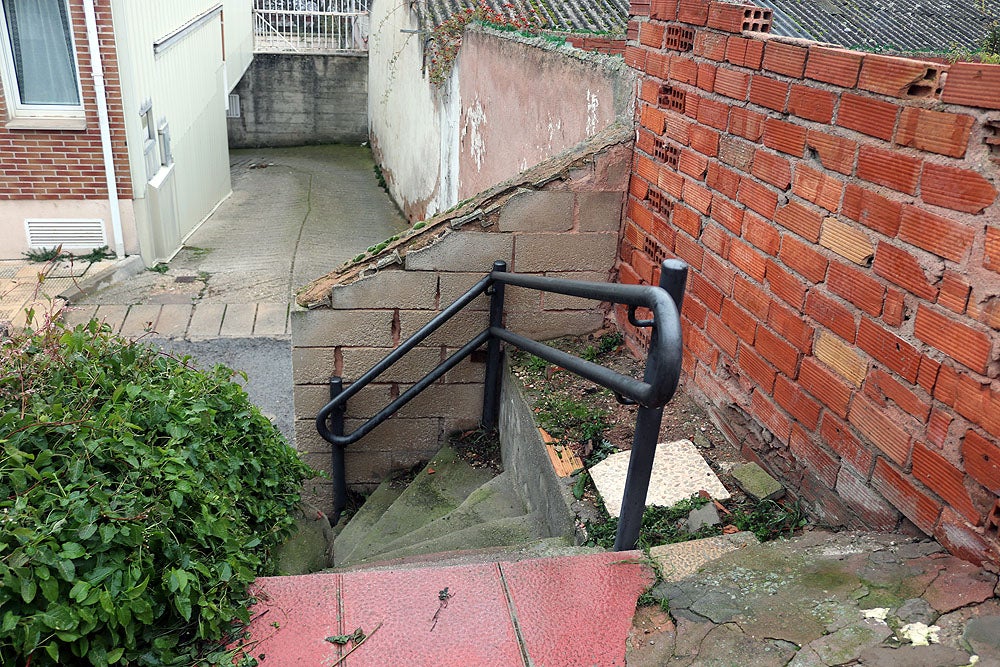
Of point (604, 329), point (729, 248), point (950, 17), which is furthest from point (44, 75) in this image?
point (950, 17)

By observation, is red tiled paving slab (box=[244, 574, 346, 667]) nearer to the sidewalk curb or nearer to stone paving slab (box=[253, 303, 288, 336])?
stone paving slab (box=[253, 303, 288, 336])

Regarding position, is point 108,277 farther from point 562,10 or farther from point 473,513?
point 562,10

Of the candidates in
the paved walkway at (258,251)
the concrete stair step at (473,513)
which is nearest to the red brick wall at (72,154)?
the paved walkway at (258,251)

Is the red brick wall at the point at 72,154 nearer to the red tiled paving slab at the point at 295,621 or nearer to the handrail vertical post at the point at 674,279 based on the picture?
the red tiled paving slab at the point at 295,621

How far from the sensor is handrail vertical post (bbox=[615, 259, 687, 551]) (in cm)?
195

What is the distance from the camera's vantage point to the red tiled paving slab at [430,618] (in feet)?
6.46

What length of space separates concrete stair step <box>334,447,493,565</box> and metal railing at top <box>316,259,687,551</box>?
28cm

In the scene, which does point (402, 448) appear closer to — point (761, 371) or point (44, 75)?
point (761, 371)

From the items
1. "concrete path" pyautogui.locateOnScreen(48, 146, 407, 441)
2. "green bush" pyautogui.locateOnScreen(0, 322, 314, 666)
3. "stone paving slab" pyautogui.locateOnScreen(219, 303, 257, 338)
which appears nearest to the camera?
"green bush" pyautogui.locateOnScreen(0, 322, 314, 666)

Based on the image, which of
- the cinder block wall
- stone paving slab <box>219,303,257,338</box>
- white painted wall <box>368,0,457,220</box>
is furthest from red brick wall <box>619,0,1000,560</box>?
white painted wall <box>368,0,457,220</box>

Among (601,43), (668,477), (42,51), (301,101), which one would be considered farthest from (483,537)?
(301,101)

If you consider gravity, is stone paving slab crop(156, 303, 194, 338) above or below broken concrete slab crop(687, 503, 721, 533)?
below

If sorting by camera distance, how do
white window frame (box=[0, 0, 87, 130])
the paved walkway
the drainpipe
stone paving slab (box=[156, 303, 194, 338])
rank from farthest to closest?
white window frame (box=[0, 0, 87, 130]), the drainpipe, the paved walkway, stone paving slab (box=[156, 303, 194, 338])

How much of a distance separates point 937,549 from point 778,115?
4.62 feet
